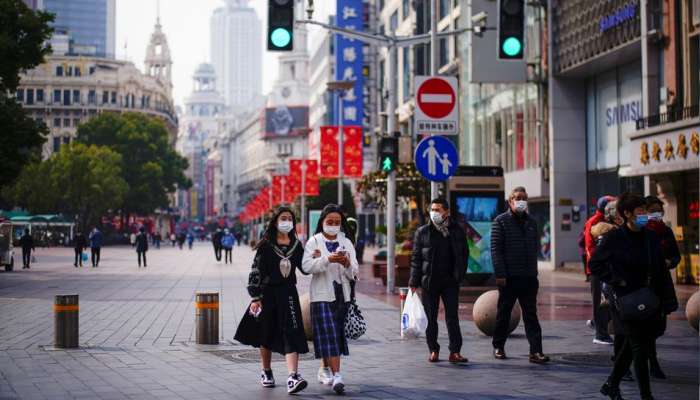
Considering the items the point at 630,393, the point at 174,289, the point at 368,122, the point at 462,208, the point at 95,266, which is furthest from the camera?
the point at 368,122

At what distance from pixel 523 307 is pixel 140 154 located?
3777 inches

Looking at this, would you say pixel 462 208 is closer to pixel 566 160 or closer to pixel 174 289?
pixel 174 289

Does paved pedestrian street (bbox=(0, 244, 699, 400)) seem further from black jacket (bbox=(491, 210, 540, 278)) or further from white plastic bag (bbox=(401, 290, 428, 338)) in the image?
black jacket (bbox=(491, 210, 540, 278))

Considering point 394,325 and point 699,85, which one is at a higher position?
point 699,85

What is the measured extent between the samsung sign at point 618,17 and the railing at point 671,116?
340cm

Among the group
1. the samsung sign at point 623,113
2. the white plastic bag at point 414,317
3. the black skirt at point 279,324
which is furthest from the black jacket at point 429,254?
the samsung sign at point 623,113

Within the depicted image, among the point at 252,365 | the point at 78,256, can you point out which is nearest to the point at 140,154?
the point at 78,256

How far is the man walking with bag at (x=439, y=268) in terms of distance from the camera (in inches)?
480

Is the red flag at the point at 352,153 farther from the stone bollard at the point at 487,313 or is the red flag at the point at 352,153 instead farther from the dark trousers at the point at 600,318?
the dark trousers at the point at 600,318

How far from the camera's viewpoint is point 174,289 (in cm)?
2764

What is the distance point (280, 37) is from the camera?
1516 cm

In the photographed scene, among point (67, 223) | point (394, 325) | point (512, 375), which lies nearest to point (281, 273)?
point (512, 375)

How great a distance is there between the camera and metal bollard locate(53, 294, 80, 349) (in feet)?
45.0

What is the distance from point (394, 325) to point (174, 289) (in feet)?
38.5
